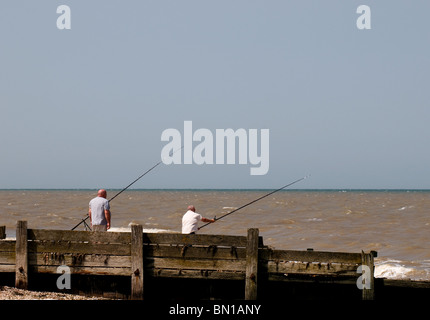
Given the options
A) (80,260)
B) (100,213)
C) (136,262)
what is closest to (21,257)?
(80,260)

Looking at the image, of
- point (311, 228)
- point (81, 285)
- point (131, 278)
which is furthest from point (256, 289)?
point (311, 228)

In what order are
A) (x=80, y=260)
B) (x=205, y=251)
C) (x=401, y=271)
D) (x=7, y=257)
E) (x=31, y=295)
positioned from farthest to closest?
(x=401, y=271)
(x=7, y=257)
(x=80, y=260)
(x=205, y=251)
(x=31, y=295)

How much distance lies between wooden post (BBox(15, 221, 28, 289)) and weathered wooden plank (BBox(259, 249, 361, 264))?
4.26 metres

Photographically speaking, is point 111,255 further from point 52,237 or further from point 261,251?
point 261,251

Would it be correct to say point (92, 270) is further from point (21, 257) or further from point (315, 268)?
point (315, 268)

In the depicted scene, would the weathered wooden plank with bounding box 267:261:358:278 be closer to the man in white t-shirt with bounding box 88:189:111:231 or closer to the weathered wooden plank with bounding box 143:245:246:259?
the weathered wooden plank with bounding box 143:245:246:259

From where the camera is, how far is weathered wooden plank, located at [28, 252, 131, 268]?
11328 mm

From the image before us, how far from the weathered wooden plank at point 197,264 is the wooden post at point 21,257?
221cm

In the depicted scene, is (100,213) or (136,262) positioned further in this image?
(100,213)

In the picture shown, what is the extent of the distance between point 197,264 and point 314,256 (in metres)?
2.09

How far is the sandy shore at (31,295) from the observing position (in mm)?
10844

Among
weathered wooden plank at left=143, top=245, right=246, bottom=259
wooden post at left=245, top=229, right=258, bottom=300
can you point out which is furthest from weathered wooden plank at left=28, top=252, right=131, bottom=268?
wooden post at left=245, top=229, right=258, bottom=300

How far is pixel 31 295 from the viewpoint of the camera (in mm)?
11125
